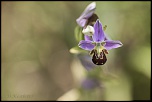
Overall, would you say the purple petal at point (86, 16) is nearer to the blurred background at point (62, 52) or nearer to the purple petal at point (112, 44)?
the purple petal at point (112, 44)

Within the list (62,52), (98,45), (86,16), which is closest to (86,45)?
(98,45)

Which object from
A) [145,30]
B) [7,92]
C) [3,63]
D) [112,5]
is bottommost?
[7,92]

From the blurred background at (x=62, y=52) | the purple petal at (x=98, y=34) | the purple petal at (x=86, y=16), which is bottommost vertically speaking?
the blurred background at (x=62, y=52)

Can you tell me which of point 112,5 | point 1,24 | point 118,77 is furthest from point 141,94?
point 1,24

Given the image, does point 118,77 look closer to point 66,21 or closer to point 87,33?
point 66,21

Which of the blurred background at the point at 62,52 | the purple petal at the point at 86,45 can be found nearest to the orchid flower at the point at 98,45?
the purple petal at the point at 86,45

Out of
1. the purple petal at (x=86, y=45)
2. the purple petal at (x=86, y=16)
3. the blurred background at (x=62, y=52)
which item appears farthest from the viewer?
the blurred background at (x=62, y=52)

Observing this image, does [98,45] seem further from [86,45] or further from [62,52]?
[62,52]
